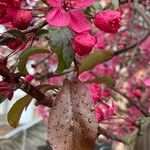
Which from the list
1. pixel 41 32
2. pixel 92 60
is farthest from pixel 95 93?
pixel 41 32

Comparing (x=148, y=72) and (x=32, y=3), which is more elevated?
(x=32, y=3)

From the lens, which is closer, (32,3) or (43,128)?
(32,3)

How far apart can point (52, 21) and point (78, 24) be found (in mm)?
61

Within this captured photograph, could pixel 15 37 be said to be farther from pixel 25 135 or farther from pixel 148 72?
pixel 148 72

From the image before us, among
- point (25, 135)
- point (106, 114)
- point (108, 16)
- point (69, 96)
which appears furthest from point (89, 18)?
point (25, 135)

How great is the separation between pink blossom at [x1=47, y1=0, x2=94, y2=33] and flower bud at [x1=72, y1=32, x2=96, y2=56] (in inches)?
0.6

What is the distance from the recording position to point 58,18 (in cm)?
105

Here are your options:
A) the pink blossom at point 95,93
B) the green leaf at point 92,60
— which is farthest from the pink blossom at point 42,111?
the green leaf at point 92,60

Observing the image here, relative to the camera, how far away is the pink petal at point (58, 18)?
105cm

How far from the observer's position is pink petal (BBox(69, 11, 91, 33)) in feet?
3.53

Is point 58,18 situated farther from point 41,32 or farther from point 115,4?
point 115,4

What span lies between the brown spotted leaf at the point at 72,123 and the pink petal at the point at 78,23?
14 cm

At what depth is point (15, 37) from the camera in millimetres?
1137

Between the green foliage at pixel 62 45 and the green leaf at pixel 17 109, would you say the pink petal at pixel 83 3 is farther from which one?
the green leaf at pixel 17 109
